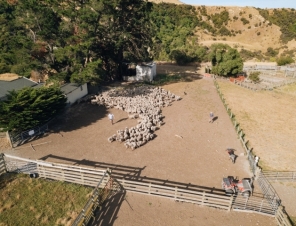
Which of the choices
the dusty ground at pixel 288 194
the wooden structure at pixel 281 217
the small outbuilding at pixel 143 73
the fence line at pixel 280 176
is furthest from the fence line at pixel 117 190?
the small outbuilding at pixel 143 73

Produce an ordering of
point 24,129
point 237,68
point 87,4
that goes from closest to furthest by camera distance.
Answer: point 24,129, point 87,4, point 237,68

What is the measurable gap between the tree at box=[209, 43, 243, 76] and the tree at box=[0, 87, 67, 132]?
3544cm

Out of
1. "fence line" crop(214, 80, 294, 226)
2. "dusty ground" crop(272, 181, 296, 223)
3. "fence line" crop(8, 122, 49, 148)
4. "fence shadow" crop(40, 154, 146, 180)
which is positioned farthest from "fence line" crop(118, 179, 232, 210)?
"fence line" crop(8, 122, 49, 148)

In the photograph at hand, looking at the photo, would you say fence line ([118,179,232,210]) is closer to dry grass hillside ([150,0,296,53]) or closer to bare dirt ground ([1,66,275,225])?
bare dirt ground ([1,66,275,225])

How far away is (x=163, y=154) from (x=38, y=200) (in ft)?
35.6

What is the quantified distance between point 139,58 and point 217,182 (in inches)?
1150

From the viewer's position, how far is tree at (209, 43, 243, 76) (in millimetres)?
45906

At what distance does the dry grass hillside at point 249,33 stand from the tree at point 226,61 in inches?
1226

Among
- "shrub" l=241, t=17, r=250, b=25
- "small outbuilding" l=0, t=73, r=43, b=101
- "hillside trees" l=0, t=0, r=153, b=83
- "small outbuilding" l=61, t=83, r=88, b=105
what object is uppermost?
"shrub" l=241, t=17, r=250, b=25

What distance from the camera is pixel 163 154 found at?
68.9 feet

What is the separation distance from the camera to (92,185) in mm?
16594

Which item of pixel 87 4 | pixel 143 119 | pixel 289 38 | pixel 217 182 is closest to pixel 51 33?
pixel 87 4

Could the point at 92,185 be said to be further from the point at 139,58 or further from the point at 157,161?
the point at 139,58

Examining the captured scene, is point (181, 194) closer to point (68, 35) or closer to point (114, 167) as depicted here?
point (114, 167)
